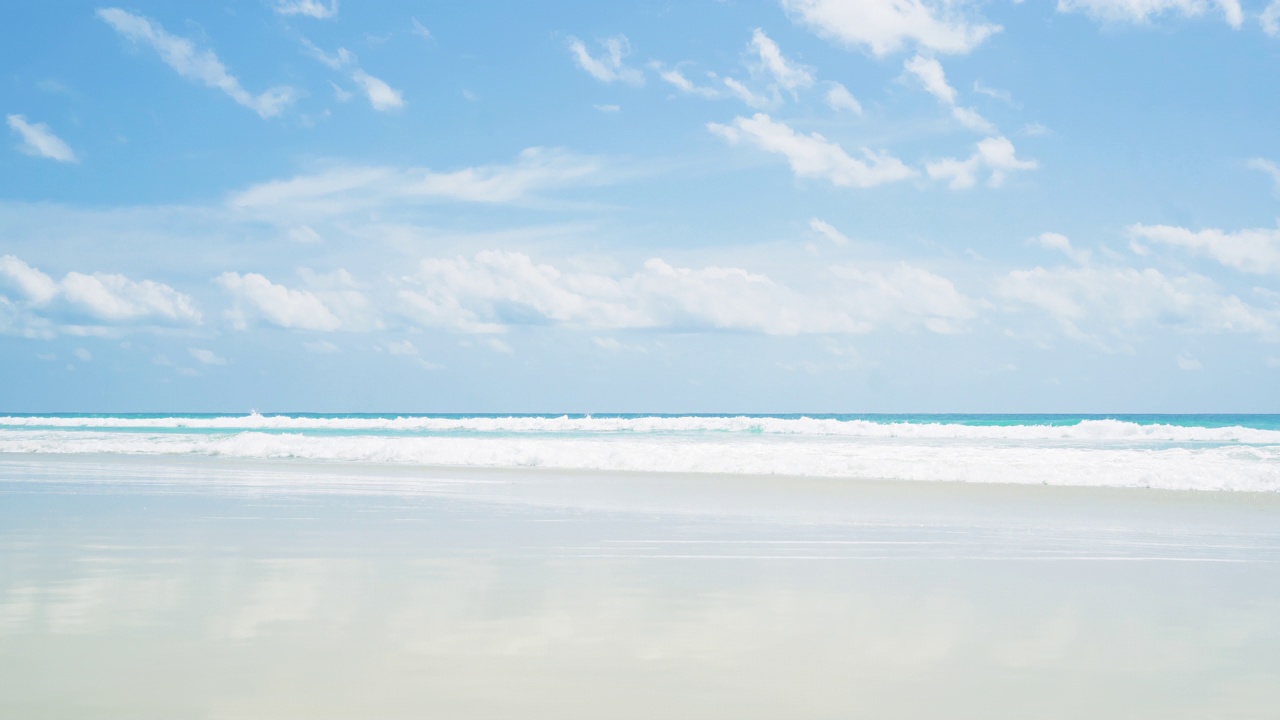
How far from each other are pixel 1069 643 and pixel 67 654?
514cm

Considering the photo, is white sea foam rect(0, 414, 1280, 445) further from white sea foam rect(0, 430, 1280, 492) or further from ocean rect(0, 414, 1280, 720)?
ocean rect(0, 414, 1280, 720)

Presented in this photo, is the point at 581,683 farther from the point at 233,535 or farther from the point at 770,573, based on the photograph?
the point at 233,535

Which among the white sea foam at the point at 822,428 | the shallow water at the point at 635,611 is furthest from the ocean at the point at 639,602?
the white sea foam at the point at 822,428

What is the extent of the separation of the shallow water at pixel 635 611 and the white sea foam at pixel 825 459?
12.3 feet

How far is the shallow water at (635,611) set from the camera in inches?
171

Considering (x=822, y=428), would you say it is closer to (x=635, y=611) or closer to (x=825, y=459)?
(x=825, y=459)

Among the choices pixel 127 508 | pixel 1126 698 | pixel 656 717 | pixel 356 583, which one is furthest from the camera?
pixel 127 508

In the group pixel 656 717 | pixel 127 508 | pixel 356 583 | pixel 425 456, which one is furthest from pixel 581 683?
pixel 425 456

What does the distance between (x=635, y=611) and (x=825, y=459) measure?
13048mm

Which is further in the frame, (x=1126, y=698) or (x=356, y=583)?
(x=356, y=583)

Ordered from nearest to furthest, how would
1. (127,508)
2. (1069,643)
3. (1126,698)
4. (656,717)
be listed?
(656,717)
(1126,698)
(1069,643)
(127,508)

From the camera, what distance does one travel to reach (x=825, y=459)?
18547mm

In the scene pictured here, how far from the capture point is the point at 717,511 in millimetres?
11492

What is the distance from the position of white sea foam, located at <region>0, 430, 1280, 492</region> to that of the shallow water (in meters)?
3.75
